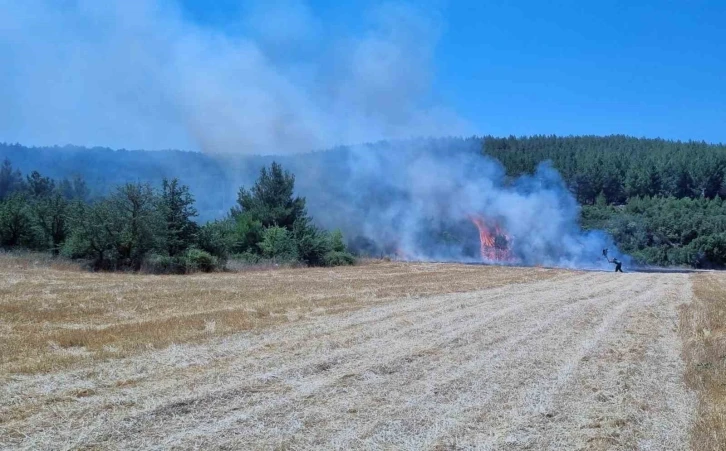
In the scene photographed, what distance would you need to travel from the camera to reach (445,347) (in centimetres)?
1050

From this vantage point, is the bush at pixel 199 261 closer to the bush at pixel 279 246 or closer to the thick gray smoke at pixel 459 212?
the bush at pixel 279 246

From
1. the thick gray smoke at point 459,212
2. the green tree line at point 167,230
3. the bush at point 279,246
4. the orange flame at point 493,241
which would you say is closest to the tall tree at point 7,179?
the thick gray smoke at point 459,212

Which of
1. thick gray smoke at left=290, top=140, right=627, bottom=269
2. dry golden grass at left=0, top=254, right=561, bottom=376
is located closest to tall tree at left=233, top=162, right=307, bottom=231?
thick gray smoke at left=290, top=140, right=627, bottom=269

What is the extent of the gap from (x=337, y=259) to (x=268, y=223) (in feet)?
22.4

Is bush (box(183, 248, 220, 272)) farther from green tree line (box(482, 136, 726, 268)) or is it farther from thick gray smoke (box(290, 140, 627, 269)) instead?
green tree line (box(482, 136, 726, 268))

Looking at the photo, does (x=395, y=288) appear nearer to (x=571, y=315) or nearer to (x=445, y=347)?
(x=571, y=315)

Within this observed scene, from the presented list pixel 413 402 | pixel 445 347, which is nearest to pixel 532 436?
pixel 413 402

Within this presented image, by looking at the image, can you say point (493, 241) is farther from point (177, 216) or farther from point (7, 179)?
point (7, 179)

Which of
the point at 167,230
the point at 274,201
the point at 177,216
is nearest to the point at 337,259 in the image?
the point at 274,201

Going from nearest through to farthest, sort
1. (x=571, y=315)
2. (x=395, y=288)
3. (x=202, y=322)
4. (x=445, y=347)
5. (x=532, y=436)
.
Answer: (x=532, y=436) → (x=445, y=347) → (x=202, y=322) → (x=571, y=315) → (x=395, y=288)

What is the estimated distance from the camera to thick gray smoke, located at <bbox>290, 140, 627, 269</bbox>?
51.8 meters

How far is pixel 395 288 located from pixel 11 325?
13.2 metres

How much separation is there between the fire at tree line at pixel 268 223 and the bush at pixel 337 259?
0.08 m

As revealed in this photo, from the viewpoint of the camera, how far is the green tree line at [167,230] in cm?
3009
